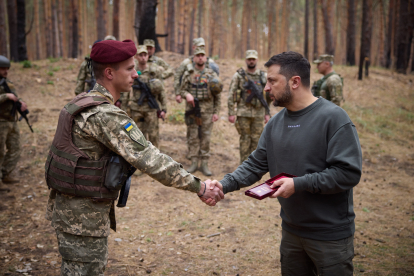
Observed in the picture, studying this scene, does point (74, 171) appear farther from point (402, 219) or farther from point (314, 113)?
point (402, 219)

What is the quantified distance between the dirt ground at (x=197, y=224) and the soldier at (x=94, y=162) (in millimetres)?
1633

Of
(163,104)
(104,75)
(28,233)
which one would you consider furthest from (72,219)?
(163,104)

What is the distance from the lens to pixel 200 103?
732 centimetres

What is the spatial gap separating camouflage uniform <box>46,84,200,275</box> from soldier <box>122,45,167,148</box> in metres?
4.71

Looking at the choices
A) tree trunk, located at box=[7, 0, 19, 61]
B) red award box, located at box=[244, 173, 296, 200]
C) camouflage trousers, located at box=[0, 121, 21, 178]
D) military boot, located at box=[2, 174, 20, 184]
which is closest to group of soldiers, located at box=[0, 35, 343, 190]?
camouflage trousers, located at box=[0, 121, 21, 178]

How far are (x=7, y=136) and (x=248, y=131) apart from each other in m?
5.07

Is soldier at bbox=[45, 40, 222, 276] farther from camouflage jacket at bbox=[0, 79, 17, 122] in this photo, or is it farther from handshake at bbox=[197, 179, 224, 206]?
camouflage jacket at bbox=[0, 79, 17, 122]

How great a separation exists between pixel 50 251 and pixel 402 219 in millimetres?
5544

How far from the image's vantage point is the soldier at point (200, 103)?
715 centimetres

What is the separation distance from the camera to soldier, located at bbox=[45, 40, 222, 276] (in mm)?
2176

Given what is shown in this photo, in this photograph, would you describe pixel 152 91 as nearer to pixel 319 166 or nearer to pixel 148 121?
pixel 148 121

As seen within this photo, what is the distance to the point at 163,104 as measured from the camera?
732 centimetres

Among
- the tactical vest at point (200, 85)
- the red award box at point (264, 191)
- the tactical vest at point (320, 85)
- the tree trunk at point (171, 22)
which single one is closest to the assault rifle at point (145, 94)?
the tactical vest at point (200, 85)

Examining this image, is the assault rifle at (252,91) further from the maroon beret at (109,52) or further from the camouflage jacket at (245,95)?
the maroon beret at (109,52)
